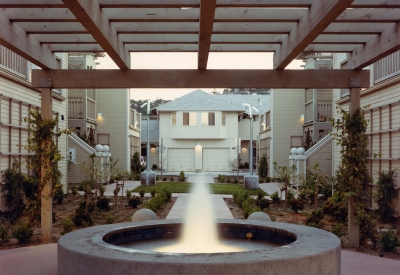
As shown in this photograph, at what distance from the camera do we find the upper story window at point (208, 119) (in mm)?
42281

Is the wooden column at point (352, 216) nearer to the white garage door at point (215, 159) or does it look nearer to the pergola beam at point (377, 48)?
the pergola beam at point (377, 48)

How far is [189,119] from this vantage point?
4238 centimetres

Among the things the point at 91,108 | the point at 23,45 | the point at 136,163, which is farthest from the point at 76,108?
the point at 23,45

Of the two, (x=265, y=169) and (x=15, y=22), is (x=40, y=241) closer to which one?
(x=15, y=22)

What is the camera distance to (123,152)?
105ft

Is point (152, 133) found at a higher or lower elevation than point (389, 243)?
higher

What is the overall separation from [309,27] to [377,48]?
200 centimetres

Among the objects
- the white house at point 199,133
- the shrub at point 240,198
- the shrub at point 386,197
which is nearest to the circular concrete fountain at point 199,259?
the shrub at point 386,197

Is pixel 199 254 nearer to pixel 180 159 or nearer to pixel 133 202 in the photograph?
pixel 133 202

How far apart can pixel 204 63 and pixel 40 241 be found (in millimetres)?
4775

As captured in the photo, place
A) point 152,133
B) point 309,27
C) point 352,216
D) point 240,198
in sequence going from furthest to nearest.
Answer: point 152,133 → point 240,198 → point 352,216 → point 309,27

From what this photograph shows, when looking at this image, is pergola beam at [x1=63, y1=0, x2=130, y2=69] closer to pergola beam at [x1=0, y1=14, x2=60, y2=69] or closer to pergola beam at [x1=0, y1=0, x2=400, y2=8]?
pergola beam at [x1=0, y1=0, x2=400, y2=8]

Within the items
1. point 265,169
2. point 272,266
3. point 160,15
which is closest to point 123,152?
point 265,169

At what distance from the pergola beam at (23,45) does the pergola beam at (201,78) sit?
0.34 meters
